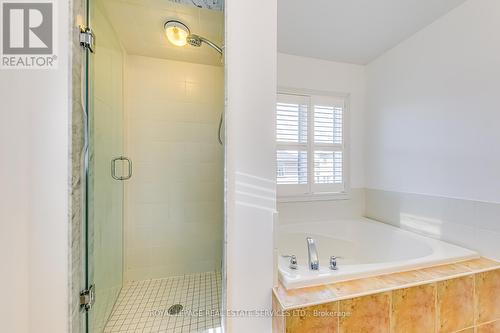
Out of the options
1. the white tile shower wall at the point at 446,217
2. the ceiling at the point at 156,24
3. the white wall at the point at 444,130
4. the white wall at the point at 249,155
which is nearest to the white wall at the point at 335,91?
the white wall at the point at 444,130

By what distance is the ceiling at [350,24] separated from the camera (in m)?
1.59

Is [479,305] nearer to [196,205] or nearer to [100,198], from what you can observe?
[196,205]

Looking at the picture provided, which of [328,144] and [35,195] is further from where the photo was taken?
[328,144]

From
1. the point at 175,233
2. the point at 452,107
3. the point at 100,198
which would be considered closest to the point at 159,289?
the point at 175,233

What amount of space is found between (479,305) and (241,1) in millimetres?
2192

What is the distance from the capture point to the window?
2248mm

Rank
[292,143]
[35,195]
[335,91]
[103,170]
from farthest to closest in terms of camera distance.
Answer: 1. [335,91]
2. [292,143]
3. [103,170]
4. [35,195]

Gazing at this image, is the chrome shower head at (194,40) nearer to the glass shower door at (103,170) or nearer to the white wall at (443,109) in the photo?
the glass shower door at (103,170)

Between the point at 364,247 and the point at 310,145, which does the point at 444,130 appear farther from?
the point at 364,247

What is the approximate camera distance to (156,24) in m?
1.61

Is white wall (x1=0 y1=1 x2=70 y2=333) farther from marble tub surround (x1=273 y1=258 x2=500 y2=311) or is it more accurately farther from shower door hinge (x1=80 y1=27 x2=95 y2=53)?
marble tub surround (x1=273 y1=258 x2=500 y2=311)

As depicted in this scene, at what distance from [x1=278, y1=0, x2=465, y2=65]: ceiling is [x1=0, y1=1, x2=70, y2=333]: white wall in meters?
1.59

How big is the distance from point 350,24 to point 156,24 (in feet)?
5.39

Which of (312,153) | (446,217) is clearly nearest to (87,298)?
(312,153)
